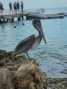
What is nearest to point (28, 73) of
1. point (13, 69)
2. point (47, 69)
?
point (13, 69)

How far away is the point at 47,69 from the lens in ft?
52.9

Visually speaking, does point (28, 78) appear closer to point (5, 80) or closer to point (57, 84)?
point (5, 80)

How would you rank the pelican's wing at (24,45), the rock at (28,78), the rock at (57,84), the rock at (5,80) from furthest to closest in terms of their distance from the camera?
the pelican's wing at (24,45), the rock at (57,84), the rock at (28,78), the rock at (5,80)

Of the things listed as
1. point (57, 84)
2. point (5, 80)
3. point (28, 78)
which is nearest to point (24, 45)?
point (57, 84)

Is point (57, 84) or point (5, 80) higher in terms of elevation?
point (5, 80)

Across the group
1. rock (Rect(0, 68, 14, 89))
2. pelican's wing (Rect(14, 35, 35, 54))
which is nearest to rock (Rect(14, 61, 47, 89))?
rock (Rect(0, 68, 14, 89))

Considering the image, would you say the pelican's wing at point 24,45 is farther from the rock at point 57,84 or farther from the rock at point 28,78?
the rock at point 28,78

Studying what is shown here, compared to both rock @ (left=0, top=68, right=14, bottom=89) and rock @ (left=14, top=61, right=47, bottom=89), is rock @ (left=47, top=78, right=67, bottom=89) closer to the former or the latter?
rock @ (left=14, top=61, right=47, bottom=89)

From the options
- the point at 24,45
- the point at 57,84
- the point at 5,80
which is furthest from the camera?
the point at 24,45

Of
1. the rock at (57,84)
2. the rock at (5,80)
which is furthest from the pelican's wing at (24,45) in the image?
the rock at (5,80)

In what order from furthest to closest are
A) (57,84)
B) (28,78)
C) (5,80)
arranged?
1. (57,84)
2. (28,78)
3. (5,80)

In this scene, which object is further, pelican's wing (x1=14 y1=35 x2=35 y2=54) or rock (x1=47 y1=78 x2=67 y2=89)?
pelican's wing (x1=14 y1=35 x2=35 y2=54)

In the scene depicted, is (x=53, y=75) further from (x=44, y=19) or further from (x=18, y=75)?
(x=44, y=19)

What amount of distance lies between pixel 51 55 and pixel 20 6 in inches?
1884
